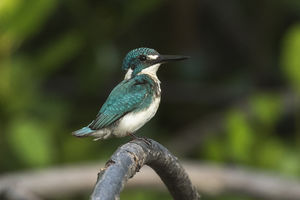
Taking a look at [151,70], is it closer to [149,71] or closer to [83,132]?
[149,71]

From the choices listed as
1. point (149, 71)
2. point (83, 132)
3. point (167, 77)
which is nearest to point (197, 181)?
point (167, 77)

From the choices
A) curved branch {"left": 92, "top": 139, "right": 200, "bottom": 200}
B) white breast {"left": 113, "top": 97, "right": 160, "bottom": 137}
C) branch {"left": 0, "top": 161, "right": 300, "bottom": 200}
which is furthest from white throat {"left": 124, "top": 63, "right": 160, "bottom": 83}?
branch {"left": 0, "top": 161, "right": 300, "bottom": 200}

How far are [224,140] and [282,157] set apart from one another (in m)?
0.48

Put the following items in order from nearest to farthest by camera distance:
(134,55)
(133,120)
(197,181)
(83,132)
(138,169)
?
(138,169) < (83,132) < (133,120) < (134,55) < (197,181)

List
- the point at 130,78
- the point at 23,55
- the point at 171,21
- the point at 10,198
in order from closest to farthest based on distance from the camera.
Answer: the point at 130,78, the point at 10,198, the point at 23,55, the point at 171,21

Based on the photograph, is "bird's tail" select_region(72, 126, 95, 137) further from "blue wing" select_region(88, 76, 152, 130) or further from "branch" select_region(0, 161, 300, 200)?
"branch" select_region(0, 161, 300, 200)

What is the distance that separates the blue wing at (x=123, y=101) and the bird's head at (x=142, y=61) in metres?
0.05

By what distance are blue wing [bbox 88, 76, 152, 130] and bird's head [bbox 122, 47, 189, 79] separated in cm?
5

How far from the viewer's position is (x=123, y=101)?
10.5ft

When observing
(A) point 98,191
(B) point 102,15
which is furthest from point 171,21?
(A) point 98,191

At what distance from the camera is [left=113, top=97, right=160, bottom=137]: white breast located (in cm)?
308

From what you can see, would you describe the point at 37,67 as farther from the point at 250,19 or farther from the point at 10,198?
the point at 250,19

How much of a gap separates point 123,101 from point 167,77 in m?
4.13

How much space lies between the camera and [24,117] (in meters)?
5.84
